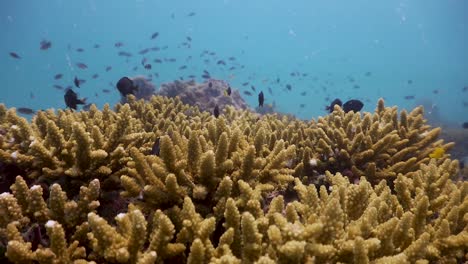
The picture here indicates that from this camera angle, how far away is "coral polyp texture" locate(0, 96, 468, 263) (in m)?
2.20

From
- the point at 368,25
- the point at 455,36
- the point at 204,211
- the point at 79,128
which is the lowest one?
the point at 204,211

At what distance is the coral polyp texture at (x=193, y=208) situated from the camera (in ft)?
7.22

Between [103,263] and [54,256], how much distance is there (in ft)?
1.09

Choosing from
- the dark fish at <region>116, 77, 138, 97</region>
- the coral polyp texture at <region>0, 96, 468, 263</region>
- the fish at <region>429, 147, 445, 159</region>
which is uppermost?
the dark fish at <region>116, 77, 138, 97</region>

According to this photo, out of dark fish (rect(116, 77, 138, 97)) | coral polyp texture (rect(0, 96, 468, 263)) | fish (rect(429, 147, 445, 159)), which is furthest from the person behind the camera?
dark fish (rect(116, 77, 138, 97))

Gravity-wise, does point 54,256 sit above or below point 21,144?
below

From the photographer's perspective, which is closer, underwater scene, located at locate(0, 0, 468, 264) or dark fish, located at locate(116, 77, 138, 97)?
underwater scene, located at locate(0, 0, 468, 264)

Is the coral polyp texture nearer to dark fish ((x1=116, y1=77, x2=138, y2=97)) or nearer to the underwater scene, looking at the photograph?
the underwater scene

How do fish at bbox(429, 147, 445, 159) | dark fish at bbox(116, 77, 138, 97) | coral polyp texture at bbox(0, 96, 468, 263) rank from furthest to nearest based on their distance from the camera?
dark fish at bbox(116, 77, 138, 97), fish at bbox(429, 147, 445, 159), coral polyp texture at bbox(0, 96, 468, 263)

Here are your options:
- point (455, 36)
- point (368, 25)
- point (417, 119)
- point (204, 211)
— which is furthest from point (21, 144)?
point (368, 25)

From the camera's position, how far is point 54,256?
90.4 inches

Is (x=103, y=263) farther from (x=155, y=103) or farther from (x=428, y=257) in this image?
(x=155, y=103)

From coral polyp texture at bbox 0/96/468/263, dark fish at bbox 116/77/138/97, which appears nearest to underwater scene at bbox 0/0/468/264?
coral polyp texture at bbox 0/96/468/263

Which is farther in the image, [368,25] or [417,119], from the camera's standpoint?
[368,25]
